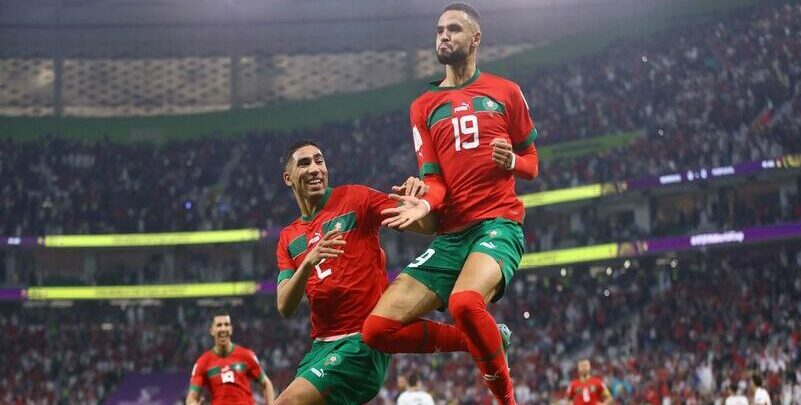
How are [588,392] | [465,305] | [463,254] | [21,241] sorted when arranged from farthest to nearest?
1. [21,241]
2. [588,392]
3. [463,254]
4. [465,305]

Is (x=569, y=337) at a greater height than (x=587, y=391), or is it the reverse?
(x=587, y=391)

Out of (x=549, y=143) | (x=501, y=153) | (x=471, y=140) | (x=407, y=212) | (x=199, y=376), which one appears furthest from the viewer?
(x=549, y=143)

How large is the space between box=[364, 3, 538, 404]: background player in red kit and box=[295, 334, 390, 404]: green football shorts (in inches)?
18.7

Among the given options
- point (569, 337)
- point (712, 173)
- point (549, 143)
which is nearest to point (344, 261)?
point (569, 337)

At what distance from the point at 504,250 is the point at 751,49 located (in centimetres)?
3718

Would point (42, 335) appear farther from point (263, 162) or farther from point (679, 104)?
point (679, 104)

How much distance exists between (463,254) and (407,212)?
731 millimetres

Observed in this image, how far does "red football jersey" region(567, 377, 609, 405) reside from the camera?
682 inches

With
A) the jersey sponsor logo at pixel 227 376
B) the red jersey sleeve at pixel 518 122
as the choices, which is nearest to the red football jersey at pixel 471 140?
the red jersey sleeve at pixel 518 122

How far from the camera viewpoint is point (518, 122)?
869cm

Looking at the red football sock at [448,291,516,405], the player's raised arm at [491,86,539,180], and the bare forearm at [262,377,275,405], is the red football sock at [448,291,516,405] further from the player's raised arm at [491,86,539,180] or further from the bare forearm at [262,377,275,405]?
the bare forearm at [262,377,275,405]

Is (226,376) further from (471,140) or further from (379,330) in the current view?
(471,140)

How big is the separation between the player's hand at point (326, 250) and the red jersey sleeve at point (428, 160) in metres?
0.80

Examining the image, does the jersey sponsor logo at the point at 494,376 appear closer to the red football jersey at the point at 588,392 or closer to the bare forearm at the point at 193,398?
the bare forearm at the point at 193,398
